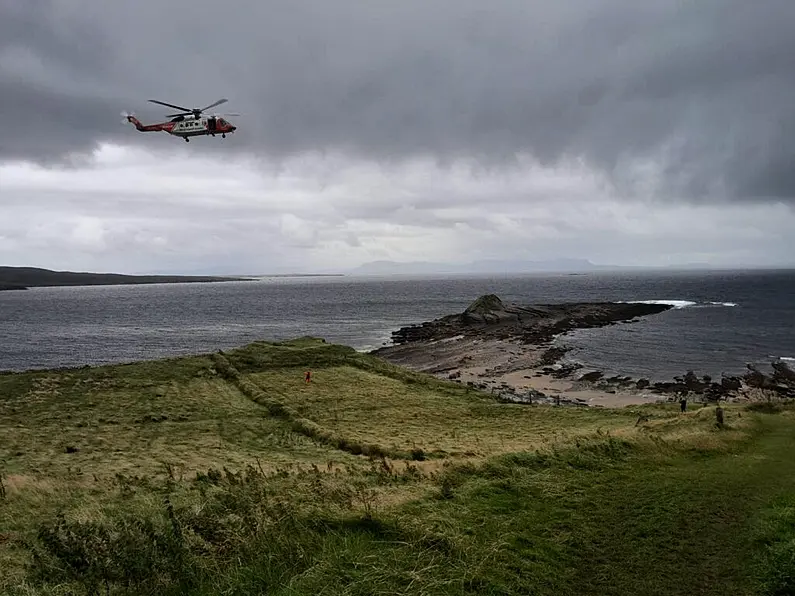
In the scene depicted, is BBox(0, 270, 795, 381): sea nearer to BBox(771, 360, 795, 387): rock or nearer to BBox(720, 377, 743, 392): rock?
BBox(771, 360, 795, 387): rock

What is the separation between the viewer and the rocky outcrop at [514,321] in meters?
90.3

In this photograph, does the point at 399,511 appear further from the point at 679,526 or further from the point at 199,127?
the point at 199,127

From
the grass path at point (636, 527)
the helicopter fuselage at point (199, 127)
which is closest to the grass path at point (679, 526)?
the grass path at point (636, 527)

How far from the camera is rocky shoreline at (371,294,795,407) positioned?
48719 mm

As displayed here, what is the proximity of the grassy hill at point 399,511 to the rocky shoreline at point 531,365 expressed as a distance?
2054 cm

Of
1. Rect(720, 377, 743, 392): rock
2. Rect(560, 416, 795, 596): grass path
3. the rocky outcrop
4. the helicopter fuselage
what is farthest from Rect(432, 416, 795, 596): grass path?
the rocky outcrop

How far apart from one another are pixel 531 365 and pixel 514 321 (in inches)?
1618

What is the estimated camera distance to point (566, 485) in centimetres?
1432

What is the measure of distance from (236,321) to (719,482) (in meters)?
117

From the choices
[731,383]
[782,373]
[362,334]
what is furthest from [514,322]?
[731,383]

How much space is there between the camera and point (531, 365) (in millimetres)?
65312

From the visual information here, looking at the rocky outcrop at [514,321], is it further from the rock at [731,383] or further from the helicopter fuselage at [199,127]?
the helicopter fuselage at [199,127]

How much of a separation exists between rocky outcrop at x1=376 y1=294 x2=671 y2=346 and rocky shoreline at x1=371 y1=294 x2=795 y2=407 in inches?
6.4

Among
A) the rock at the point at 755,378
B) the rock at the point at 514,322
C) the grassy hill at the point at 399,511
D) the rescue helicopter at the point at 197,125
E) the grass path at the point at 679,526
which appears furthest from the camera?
the rock at the point at 514,322
